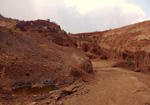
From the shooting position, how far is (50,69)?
6.77 meters

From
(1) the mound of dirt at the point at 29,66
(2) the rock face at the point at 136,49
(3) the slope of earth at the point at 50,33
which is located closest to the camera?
(1) the mound of dirt at the point at 29,66

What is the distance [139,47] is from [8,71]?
12.7 m

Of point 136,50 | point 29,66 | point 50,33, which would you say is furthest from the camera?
point 50,33

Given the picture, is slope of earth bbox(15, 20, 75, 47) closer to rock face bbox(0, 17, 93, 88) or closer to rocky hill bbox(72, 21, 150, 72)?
rocky hill bbox(72, 21, 150, 72)

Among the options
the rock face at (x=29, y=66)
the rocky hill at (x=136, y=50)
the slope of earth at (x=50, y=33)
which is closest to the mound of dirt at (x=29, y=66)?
the rock face at (x=29, y=66)

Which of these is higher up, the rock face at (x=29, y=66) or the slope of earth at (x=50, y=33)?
the slope of earth at (x=50, y=33)

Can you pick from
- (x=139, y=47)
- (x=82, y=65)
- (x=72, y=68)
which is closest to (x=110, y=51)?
(x=139, y=47)

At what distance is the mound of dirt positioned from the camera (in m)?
5.45

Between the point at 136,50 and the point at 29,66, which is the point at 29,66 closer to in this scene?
the point at 29,66

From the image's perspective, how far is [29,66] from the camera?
251 inches

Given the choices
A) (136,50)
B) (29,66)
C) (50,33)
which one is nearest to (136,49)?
(136,50)

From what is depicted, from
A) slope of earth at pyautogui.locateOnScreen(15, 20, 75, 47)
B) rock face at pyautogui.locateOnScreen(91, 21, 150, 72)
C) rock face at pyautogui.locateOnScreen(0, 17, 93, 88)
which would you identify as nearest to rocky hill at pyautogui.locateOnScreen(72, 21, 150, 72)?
rock face at pyautogui.locateOnScreen(91, 21, 150, 72)

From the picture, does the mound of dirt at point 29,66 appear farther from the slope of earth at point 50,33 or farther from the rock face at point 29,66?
the slope of earth at point 50,33

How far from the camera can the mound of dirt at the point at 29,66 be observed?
5.45 m
